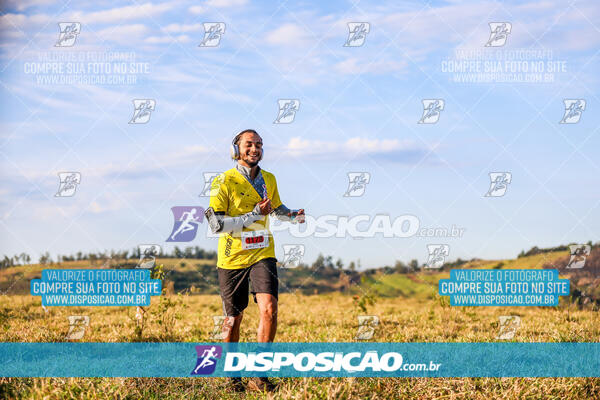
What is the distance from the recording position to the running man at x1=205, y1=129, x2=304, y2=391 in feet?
19.6

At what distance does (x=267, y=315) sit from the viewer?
5902mm

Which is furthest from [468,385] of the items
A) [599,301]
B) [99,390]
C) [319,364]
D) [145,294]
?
[599,301]

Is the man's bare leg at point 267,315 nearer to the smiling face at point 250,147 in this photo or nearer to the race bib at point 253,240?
the race bib at point 253,240

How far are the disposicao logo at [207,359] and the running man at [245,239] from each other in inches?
10.9

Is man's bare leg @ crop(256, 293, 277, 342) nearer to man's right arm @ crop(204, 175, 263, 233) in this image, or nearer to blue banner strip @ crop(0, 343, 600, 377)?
blue banner strip @ crop(0, 343, 600, 377)

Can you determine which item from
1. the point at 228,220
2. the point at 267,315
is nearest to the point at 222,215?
the point at 228,220

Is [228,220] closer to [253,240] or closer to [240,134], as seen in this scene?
[253,240]

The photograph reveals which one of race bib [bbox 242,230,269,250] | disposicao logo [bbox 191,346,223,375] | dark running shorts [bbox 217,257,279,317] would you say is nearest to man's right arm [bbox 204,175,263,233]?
race bib [bbox 242,230,269,250]

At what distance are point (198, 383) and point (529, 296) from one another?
494 centimetres

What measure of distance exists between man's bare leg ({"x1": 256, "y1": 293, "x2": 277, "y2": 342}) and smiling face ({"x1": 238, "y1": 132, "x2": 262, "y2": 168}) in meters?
1.53

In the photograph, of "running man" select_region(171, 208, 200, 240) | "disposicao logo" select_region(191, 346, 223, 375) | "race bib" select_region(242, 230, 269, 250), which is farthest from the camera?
"running man" select_region(171, 208, 200, 240)

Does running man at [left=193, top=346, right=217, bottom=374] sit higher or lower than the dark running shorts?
lower

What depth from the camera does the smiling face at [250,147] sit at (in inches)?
244

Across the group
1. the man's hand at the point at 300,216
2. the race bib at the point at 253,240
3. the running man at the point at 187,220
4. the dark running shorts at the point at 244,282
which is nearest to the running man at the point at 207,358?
the dark running shorts at the point at 244,282
